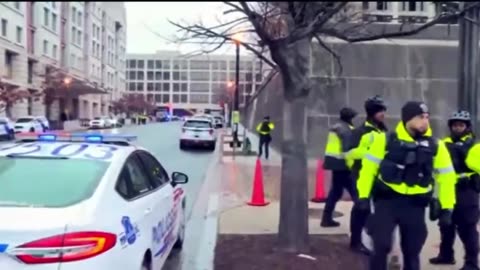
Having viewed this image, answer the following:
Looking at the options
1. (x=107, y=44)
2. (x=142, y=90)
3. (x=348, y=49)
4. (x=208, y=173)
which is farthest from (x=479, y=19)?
(x=142, y=90)

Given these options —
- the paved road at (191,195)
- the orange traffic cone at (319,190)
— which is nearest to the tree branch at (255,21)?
the paved road at (191,195)

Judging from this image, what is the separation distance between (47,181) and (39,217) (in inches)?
26.9

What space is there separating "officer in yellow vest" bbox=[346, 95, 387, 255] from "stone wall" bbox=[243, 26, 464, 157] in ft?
44.5

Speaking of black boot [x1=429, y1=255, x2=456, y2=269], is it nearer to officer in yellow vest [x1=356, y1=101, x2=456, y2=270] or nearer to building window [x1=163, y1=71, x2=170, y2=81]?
officer in yellow vest [x1=356, y1=101, x2=456, y2=270]

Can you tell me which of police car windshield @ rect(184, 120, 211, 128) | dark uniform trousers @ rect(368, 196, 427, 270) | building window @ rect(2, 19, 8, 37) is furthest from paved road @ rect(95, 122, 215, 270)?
building window @ rect(2, 19, 8, 37)

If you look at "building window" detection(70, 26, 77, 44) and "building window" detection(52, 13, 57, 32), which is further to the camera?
"building window" detection(70, 26, 77, 44)

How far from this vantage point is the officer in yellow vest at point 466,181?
19.3 ft

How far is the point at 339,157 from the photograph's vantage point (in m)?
7.77

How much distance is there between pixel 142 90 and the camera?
11331 cm

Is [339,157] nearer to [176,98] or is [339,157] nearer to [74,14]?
[74,14]

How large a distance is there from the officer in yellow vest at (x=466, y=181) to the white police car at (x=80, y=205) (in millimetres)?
2782

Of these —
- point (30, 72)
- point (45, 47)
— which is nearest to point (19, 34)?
point (30, 72)

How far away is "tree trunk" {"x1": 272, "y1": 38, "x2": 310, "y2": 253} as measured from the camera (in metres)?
6.89

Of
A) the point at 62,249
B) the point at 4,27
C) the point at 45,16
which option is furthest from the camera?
the point at 45,16
